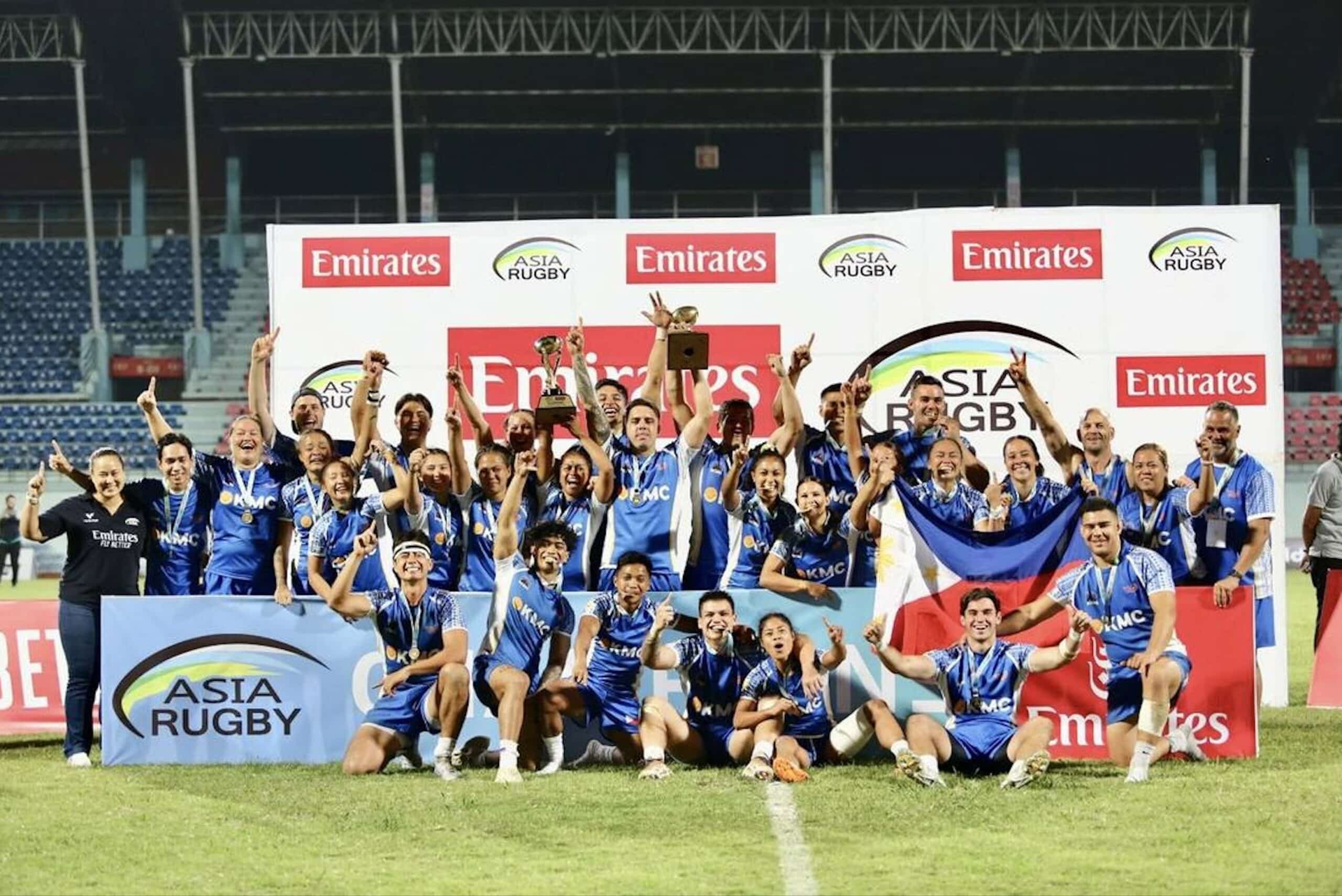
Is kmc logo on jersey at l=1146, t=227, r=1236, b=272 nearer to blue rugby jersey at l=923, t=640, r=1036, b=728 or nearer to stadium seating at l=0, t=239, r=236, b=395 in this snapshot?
blue rugby jersey at l=923, t=640, r=1036, b=728

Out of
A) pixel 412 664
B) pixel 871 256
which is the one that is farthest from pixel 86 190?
pixel 412 664

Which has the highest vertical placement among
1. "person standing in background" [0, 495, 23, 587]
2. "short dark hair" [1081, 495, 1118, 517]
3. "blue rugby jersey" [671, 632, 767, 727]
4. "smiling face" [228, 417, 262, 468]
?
"smiling face" [228, 417, 262, 468]

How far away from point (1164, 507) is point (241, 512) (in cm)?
560

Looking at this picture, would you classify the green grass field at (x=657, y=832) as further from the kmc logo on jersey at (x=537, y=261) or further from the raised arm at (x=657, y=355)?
the kmc logo on jersey at (x=537, y=261)

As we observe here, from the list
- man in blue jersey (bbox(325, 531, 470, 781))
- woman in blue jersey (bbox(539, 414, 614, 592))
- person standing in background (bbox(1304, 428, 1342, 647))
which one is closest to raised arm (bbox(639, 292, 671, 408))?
woman in blue jersey (bbox(539, 414, 614, 592))

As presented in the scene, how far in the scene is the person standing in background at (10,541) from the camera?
30391mm

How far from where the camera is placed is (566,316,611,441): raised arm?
1104 cm

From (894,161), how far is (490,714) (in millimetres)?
33539

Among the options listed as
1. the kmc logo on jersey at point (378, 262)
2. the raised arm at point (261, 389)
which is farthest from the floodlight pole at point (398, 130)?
the raised arm at point (261, 389)

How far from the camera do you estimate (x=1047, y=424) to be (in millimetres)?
11172

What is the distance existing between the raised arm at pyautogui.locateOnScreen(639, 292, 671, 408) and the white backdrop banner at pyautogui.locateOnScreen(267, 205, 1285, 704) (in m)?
1.69

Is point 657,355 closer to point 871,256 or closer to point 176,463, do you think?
point 871,256

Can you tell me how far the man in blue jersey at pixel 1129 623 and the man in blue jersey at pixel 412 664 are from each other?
335cm

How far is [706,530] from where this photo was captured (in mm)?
11047
